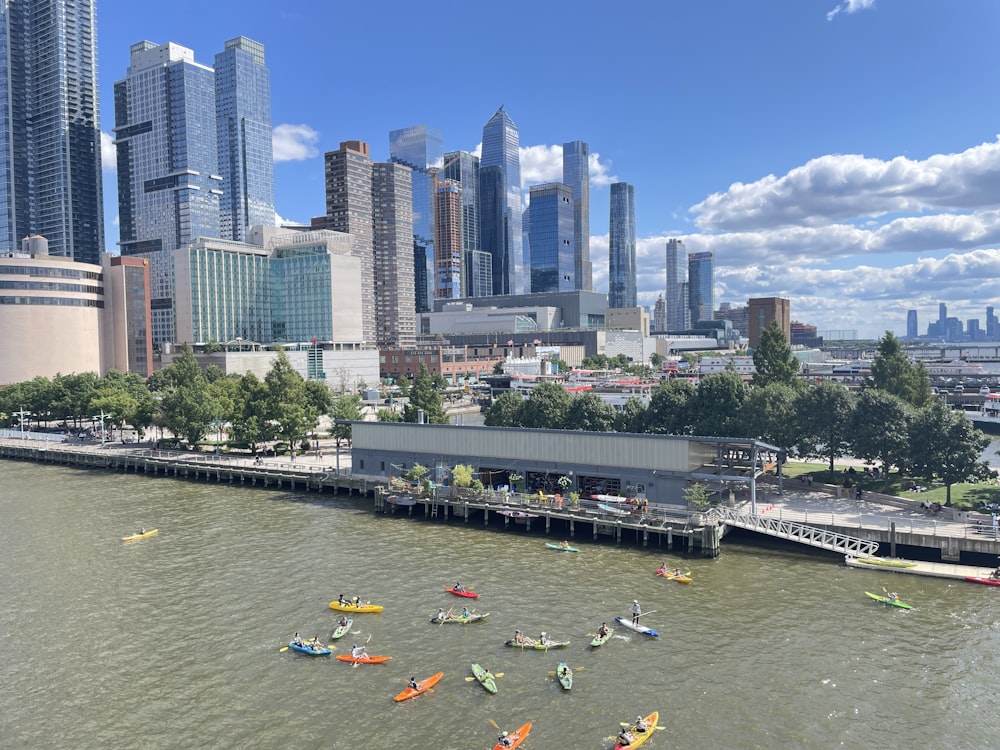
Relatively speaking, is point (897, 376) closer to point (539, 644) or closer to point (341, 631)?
point (539, 644)

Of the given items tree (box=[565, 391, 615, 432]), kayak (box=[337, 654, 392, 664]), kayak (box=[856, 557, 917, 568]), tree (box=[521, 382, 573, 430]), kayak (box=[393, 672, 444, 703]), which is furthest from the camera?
tree (box=[521, 382, 573, 430])

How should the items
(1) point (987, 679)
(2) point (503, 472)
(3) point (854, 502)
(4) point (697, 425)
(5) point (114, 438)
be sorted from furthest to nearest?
(5) point (114, 438) → (4) point (697, 425) → (2) point (503, 472) → (3) point (854, 502) → (1) point (987, 679)

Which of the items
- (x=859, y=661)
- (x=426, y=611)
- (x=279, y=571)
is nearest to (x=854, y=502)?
(x=859, y=661)

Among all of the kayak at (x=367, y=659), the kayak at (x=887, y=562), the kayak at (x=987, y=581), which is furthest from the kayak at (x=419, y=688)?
the kayak at (x=987, y=581)

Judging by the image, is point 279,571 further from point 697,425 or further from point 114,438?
point 114,438

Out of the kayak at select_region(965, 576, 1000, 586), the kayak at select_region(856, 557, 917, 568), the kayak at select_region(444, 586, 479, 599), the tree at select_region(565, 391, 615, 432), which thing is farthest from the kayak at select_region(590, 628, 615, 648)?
the tree at select_region(565, 391, 615, 432)

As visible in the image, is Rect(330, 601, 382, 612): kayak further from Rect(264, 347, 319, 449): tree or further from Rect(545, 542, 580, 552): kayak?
Rect(264, 347, 319, 449): tree
